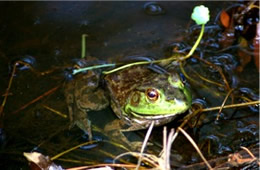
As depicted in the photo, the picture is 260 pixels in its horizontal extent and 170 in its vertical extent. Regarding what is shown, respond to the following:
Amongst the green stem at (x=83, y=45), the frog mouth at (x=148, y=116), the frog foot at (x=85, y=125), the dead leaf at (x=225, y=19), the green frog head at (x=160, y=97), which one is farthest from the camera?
the dead leaf at (x=225, y=19)

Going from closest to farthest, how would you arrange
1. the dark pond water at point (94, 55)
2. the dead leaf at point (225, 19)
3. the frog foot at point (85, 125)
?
the dark pond water at point (94, 55) < the frog foot at point (85, 125) < the dead leaf at point (225, 19)

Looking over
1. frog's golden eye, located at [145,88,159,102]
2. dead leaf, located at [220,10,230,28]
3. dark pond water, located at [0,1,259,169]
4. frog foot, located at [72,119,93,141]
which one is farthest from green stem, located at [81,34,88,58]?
dead leaf, located at [220,10,230,28]

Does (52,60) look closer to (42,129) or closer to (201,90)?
(42,129)

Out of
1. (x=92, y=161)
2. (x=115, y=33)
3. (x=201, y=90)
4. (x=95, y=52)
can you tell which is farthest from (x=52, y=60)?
(x=201, y=90)

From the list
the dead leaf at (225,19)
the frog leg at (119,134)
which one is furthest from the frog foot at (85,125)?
the dead leaf at (225,19)

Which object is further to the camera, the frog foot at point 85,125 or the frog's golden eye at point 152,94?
the frog foot at point 85,125

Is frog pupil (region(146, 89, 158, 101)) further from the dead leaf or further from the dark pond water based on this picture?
the dead leaf

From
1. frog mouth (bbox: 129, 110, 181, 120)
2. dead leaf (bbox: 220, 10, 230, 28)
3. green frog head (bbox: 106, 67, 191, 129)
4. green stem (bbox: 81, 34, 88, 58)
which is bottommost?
frog mouth (bbox: 129, 110, 181, 120)

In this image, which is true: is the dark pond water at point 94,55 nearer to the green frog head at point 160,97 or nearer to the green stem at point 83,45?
the green stem at point 83,45

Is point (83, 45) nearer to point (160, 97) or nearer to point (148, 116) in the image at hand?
point (148, 116)
